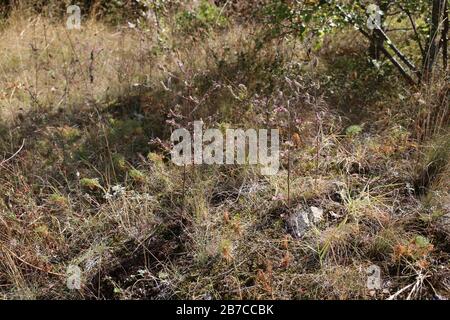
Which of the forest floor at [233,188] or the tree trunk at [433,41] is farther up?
the tree trunk at [433,41]

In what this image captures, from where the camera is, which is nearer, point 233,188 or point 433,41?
point 233,188

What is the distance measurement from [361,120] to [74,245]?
2.09m

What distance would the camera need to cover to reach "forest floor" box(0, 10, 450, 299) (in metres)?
2.54

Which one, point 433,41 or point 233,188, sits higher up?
point 433,41

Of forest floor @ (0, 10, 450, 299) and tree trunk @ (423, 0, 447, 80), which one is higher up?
tree trunk @ (423, 0, 447, 80)

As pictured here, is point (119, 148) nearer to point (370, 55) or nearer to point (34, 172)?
point (34, 172)

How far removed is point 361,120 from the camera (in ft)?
11.5

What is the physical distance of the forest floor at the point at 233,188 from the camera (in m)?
2.54

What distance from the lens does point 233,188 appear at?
3047mm

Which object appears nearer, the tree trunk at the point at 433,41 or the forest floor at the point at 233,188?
the forest floor at the point at 233,188

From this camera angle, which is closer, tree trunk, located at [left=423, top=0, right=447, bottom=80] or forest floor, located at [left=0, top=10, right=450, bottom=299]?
forest floor, located at [left=0, top=10, right=450, bottom=299]
